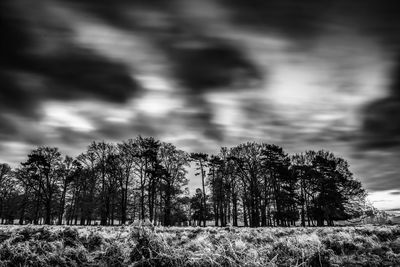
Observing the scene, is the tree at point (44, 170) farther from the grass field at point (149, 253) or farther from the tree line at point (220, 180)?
the grass field at point (149, 253)

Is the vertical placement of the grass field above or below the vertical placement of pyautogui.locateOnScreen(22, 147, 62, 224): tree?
below

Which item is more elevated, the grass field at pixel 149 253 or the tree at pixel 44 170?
the tree at pixel 44 170

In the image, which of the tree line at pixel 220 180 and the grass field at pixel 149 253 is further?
the tree line at pixel 220 180

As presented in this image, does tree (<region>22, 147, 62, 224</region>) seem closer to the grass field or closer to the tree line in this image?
the tree line

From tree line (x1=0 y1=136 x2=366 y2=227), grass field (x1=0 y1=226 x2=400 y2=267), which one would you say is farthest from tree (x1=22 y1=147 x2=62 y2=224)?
grass field (x1=0 y1=226 x2=400 y2=267)

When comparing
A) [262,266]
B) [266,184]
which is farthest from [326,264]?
[266,184]

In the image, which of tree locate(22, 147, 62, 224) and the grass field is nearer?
the grass field

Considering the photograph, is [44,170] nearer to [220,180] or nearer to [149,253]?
[220,180]

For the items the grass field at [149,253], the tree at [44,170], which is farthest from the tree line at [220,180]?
the grass field at [149,253]

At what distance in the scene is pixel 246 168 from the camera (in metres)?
44.7

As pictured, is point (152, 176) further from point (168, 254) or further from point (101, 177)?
point (168, 254)

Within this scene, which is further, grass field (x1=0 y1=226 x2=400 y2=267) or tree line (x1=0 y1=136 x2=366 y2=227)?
tree line (x1=0 y1=136 x2=366 y2=227)

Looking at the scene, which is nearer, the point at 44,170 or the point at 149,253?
the point at 149,253

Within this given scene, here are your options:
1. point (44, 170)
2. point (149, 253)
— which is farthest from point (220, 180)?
point (149, 253)
